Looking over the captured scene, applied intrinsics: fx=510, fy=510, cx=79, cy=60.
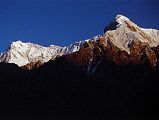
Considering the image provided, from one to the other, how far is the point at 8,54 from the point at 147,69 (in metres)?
30.1

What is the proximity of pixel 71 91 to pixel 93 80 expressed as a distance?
4264mm

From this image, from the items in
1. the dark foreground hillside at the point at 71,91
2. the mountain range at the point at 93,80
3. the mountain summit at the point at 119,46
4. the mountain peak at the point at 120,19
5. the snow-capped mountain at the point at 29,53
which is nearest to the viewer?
the dark foreground hillside at the point at 71,91

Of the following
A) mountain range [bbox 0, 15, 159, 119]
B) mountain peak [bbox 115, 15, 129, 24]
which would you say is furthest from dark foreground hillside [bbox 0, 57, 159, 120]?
mountain peak [bbox 115, 15, 129, 24]

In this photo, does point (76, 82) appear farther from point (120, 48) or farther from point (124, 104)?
point (120, 48)

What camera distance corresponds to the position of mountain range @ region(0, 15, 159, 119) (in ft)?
158

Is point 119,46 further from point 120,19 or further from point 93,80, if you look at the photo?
point 93,80

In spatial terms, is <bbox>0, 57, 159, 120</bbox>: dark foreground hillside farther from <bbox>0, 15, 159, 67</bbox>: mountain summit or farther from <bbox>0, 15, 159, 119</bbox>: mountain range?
<bbox>0, 15, 159, 67</bbox>: mountain summit

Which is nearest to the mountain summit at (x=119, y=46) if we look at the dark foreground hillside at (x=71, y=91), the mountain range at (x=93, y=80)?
the mountain range at (x=93, y=80)

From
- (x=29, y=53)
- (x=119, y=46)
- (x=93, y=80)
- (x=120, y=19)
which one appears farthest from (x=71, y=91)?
(x=29, y=53)

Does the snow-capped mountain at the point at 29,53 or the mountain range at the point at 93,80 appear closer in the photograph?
the mountain range at the point at 93,80

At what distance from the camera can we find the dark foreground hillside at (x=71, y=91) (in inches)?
1868

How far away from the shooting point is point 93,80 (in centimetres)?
5597

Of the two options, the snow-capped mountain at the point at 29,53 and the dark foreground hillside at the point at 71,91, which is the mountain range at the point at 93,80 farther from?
the snow-capped mountain at the point at 29,53

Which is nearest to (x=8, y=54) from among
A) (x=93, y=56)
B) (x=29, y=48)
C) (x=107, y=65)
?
(x=29, y=48)
